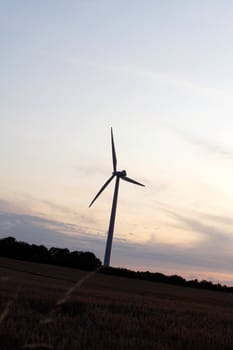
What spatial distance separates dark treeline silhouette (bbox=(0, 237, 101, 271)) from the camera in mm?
91875

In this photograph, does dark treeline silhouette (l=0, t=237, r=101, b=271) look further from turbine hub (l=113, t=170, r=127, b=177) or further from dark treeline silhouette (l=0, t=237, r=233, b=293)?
turbine hub (l=113, t=170, r=127, b=177)

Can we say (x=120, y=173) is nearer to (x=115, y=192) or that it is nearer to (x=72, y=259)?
(x=115, y=192)

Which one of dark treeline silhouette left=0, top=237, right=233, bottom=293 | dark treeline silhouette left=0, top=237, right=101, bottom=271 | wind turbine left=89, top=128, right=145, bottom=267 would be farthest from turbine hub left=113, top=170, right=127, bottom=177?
dark treeline silhouette left=0, top=237, right=101, bottom=271

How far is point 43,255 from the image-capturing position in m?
94.9

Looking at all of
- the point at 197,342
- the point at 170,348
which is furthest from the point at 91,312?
the point at 170,348

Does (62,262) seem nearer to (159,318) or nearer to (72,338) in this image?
(159,318)

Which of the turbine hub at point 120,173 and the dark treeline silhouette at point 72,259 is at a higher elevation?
the turbine hub at point 120,173

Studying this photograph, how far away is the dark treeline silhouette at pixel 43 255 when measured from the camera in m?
91.9

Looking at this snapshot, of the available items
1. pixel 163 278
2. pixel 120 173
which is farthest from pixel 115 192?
pixel 163 278

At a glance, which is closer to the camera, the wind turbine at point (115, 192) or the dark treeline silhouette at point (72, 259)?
the wind turbine at point (115, 192)

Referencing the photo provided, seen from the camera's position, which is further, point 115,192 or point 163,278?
point 163,278

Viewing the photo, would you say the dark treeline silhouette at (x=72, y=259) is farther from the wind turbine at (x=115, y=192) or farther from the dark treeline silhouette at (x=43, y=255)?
the wind turbine at (x=115, y=192)

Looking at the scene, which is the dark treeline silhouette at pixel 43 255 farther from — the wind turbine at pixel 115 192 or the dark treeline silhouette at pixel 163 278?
the wind turbine at pixel 115 192

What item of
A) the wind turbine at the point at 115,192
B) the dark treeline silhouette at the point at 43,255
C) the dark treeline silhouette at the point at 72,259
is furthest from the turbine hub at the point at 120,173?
the dark treeline silhouette at the point at 43,255
